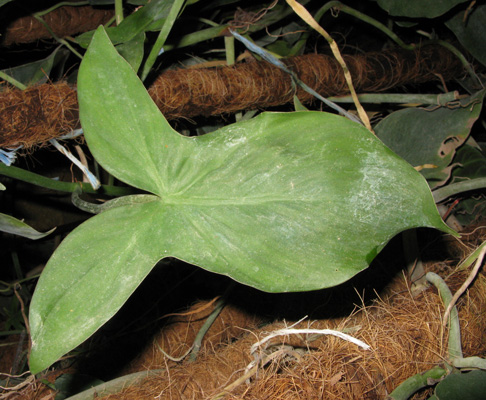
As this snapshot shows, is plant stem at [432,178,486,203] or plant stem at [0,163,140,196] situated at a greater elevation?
plant stem at [0,163,140,196]

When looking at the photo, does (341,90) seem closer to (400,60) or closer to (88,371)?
(400,60)

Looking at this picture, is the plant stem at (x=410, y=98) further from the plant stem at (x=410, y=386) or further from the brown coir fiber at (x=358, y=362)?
the plant stem at (x=410, y=386)

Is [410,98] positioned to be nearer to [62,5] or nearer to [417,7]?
[417,7]

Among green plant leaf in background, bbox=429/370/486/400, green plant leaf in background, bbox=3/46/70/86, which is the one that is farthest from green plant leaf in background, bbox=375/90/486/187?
green plant leaf in background, bbox=3/46/70/86

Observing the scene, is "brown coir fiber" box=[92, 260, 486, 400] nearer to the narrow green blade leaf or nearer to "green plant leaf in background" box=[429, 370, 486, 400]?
"green plant leaf in background" box=[429, 370, 486, 400]

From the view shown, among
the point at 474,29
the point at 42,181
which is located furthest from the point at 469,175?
the point at 42,181

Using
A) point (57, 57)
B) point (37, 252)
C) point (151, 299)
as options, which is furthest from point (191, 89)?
point (37, 252)

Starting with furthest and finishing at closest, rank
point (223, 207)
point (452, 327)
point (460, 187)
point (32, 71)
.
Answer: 1. point (32, 71)
2. point (460, 187)
3. point (452, 327)
4. point (223, 207)
